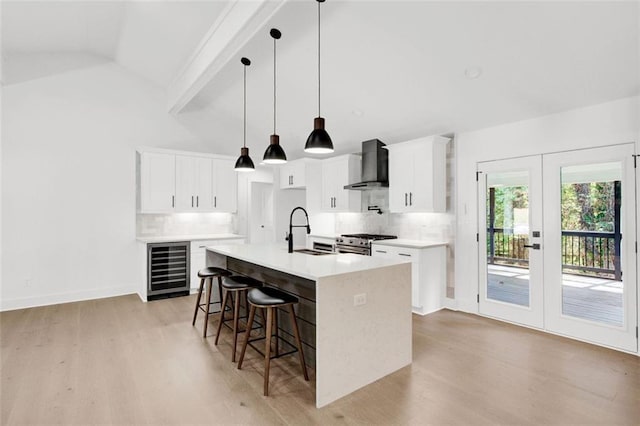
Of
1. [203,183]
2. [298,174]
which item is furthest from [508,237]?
[203,183]

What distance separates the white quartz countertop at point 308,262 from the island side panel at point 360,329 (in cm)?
6

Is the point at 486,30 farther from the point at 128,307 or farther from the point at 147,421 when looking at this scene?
the point at 128,307

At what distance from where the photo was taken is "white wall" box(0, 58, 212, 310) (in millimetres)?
4758

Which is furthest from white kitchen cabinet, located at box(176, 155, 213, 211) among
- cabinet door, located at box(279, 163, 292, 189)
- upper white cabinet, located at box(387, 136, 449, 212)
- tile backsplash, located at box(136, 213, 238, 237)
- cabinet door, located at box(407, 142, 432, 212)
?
cabinet door, located at box(407, 142, 432, 212)

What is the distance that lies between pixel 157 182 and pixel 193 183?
1.89 ft

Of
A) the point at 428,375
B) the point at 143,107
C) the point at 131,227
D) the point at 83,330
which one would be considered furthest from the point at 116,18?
the point at 428,375

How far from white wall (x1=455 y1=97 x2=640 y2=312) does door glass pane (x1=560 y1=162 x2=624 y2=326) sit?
31cm

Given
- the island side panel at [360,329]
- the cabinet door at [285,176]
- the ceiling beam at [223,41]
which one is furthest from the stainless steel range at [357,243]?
the ceiling beam at [223,41]

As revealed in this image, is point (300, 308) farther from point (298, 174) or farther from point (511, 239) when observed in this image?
point (298, 174)

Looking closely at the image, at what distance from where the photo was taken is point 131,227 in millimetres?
5648

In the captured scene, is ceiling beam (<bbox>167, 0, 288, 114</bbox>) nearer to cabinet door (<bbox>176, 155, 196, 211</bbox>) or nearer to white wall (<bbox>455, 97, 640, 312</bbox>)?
cabinet door (<bbox>176, 155, 196, 211</bbox>)

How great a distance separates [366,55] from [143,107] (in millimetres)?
4105

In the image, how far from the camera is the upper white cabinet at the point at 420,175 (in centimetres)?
450

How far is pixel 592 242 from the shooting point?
135 inches
